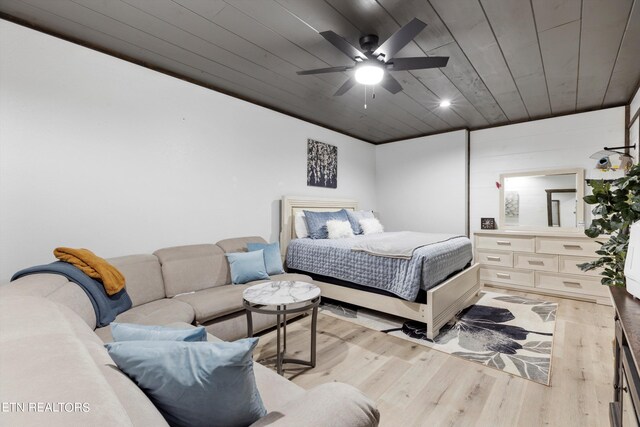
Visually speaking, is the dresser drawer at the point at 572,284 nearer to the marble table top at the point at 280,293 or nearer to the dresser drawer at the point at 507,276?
the dresser drawer at the point at 507,276

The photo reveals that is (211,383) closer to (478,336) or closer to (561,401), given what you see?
(561,401)

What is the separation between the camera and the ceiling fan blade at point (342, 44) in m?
1.81

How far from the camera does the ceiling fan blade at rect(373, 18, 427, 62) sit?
165cm

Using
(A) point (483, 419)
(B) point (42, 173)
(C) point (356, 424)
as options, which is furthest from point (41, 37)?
(A) point (483, 419)

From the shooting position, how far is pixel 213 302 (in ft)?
7.60

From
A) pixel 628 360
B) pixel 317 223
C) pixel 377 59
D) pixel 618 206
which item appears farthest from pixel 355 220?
pixel 628 360

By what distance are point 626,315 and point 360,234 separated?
Answer: 3360 millimetres

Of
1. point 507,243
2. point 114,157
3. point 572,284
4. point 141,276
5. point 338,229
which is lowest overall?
point 572,284

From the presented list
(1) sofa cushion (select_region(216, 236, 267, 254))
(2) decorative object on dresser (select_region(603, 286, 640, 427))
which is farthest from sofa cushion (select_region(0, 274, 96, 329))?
(2) decorative object on dresser (select_region(603, 286, 640, 427))

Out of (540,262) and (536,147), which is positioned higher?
(536,147)

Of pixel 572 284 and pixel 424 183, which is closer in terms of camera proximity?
pixel 572 284

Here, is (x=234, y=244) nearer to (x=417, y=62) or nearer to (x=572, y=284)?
(x=417, y=62)

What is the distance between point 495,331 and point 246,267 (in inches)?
101

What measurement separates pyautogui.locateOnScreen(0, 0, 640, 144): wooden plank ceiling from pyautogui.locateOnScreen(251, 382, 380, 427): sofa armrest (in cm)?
215
